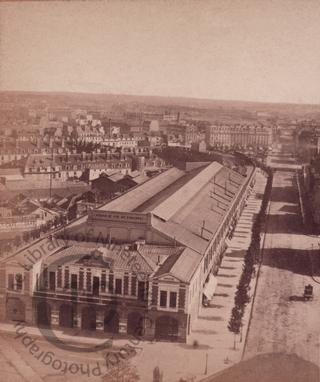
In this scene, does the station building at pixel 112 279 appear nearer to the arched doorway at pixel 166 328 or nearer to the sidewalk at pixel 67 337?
the arched doorway at pixel 166 328

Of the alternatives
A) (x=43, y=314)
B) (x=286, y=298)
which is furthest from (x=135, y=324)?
(x=286, y=298)

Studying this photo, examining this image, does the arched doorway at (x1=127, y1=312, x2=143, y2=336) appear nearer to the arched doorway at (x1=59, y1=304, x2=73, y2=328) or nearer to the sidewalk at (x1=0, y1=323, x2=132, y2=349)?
the sidewalk at (x1=0, y1=323, x2=132, y2=349)

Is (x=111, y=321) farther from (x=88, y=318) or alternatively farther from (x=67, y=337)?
(x=67, y=337)

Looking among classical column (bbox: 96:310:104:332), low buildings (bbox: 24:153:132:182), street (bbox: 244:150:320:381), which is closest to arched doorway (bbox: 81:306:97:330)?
classical column (bbox: 96:310:104:332)

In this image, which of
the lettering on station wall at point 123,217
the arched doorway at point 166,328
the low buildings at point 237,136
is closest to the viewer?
the arched doorway at point 166,328

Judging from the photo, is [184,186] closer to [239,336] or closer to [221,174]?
[221,174]

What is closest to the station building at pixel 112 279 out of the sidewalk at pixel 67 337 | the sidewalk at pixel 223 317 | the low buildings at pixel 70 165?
the sidewalk at pixel 67 337

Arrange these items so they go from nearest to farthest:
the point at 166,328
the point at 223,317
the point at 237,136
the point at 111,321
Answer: the point at 166,328, the point at 111,321, the point at 223,317, the point at 237,136
